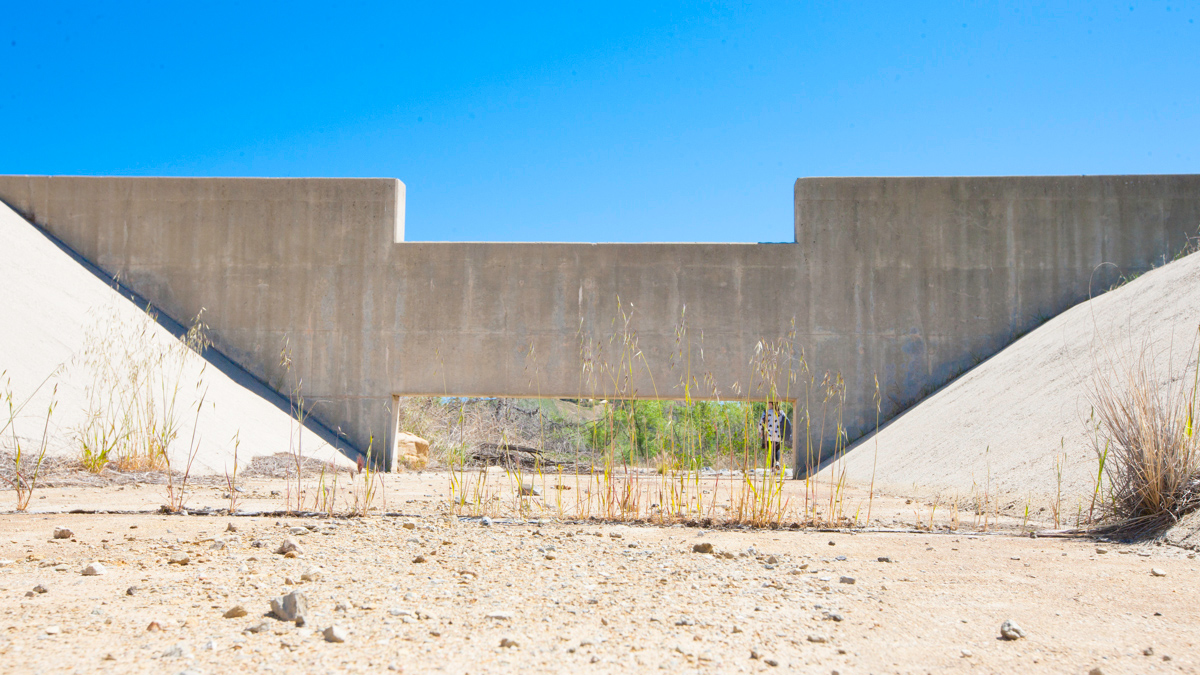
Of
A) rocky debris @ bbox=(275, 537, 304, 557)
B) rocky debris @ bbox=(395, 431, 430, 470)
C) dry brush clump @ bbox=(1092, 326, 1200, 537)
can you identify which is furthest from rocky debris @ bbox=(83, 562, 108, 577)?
rocky debris @ bbox=(395, 431, 430, 470)

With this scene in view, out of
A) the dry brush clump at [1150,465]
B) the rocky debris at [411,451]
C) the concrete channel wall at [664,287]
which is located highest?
the concrete channel wall at [664,287]

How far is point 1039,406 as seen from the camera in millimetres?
6070

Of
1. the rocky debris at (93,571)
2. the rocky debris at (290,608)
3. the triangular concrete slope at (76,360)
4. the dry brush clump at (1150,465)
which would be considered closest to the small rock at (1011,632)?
the rocky debris at (290,608)

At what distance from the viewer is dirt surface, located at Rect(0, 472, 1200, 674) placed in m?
1.69

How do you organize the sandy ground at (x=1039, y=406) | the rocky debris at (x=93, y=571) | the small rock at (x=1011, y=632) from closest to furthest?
the small rock at (x=1011, y=632) < the rocky debris at (x=93, y=571) < the sandy ground at (x=1039, y=406)

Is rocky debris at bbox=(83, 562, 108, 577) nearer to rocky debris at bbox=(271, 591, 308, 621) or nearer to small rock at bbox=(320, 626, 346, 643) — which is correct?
rocky debris at bbox=(271, 591, 308, 621)

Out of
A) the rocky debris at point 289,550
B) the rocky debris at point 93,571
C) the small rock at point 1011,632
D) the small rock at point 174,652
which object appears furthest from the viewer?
the rocky debris at point 289,550

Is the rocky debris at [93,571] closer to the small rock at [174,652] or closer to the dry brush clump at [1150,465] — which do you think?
the small rock at [174,652]

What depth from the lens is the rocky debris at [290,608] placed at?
1871 millimetres

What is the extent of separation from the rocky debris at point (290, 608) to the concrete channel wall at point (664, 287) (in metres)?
7.02

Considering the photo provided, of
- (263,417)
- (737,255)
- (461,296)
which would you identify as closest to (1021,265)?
(737,255)

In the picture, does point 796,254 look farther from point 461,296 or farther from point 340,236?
point 340,236

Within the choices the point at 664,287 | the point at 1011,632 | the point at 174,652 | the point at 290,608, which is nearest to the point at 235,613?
the point at 290,608

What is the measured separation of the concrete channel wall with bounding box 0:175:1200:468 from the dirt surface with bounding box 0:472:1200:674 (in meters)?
5.73
